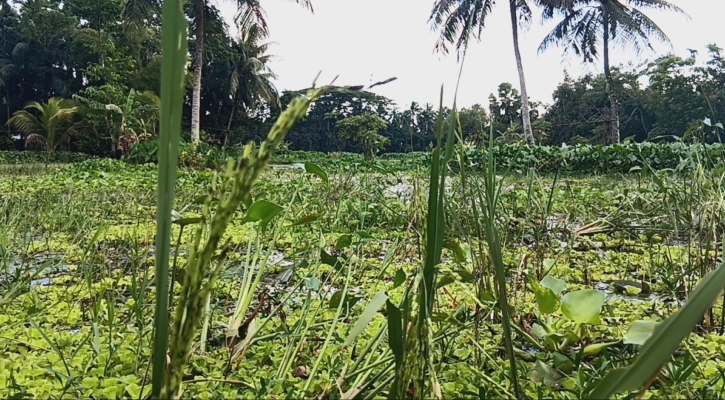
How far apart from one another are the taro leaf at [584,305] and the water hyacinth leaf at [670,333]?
1.53 feet

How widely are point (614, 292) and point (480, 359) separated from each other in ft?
1.90

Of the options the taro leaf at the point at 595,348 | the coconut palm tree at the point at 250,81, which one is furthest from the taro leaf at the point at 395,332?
the coconut palm tree at the point at 250,81

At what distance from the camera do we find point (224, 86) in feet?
60.1

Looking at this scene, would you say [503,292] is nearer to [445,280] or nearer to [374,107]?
[445,280]

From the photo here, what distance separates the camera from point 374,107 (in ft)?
60.0

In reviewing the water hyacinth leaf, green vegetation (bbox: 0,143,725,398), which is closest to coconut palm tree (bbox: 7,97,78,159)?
green vegetation (bbox: 0,143,725,398)

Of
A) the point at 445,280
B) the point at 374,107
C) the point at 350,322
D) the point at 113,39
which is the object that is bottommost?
the point at 350,322

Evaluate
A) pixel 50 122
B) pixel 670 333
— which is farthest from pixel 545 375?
pixel 50 122

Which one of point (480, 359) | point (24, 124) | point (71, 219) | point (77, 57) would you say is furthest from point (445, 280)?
point (77, 57)

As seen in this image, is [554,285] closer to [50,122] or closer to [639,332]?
[639,332]

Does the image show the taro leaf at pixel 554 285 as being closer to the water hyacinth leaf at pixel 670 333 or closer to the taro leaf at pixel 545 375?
the taro leaf at pixel 545 375

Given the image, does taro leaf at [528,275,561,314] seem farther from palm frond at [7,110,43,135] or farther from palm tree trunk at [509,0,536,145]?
palm frond at [7,110,43,135]

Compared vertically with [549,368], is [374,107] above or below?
above

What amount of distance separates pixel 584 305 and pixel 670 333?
1.59 ft
